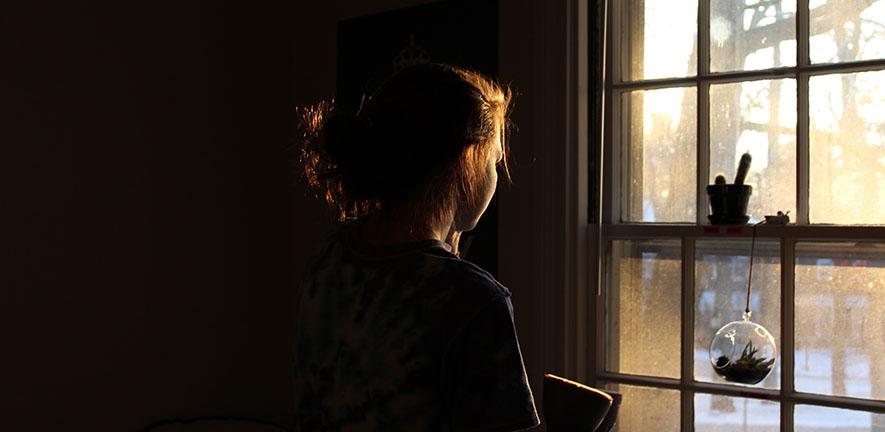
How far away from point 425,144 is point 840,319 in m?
1.57

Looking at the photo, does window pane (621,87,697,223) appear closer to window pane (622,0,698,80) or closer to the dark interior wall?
window pane (622,0,698,80)

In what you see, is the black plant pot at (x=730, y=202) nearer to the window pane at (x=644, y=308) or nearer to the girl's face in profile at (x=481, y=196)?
the window pane at (x=644, y=308)

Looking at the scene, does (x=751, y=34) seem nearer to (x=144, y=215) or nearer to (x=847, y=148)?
(x=847, y=148)

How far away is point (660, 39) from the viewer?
2496mm

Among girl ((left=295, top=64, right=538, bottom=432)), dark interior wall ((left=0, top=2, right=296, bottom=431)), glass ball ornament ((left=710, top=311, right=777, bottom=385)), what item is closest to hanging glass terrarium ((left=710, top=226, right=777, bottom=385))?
glass ball ornament ((left=710, top=311, right=777, bottom=385))

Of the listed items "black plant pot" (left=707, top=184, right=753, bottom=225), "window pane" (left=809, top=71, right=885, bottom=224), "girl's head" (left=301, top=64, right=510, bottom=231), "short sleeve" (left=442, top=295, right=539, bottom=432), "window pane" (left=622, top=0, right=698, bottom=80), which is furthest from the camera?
"window pane" (left=622, top=0, right=698, bottom=80)

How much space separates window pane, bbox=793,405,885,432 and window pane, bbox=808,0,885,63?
0.83 metres

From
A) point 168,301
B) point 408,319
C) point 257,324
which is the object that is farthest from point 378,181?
point 257,324

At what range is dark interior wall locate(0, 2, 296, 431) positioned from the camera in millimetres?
2461

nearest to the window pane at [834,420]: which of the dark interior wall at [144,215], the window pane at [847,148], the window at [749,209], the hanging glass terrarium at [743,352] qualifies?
the window at [749,209]


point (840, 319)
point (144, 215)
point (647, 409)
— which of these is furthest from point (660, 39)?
point (144, 215)

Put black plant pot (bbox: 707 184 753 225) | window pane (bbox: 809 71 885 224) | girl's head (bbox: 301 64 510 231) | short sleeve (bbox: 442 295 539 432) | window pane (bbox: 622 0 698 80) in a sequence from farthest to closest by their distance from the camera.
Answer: window pane (bbox: 622 0 698 80) < black plant pot (bbox: 707 184 753 225) < window pane (bbox: 809 71 885 224) < girl's head (bbox: 301 64 510 231) < short sleeve (bbox: 442 295 539 432)

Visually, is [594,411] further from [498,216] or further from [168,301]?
[168,301]

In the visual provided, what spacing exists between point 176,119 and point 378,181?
1.98 meters
